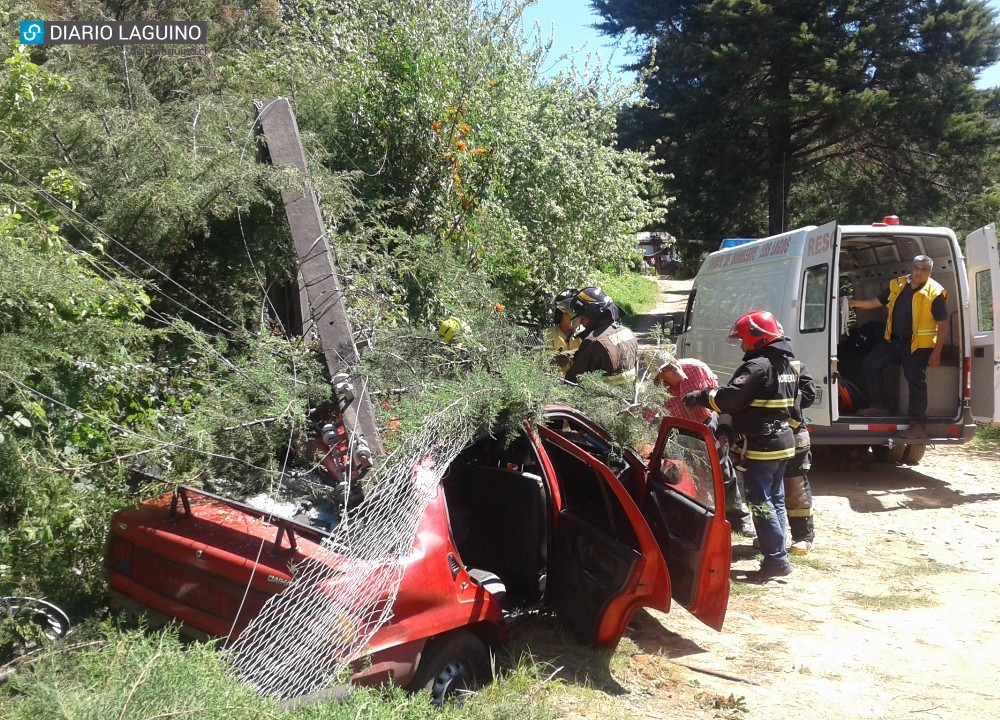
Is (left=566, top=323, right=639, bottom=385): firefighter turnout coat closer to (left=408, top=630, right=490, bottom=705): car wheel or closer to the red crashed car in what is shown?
the red crashed car

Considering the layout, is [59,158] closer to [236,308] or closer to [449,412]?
[236,308]

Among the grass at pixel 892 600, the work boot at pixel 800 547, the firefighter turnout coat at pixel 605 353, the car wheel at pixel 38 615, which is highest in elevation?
the firefighter turnout coat at pixel 605 353

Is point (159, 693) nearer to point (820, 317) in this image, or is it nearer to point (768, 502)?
point (768, 502)

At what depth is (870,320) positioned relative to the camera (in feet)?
32.5

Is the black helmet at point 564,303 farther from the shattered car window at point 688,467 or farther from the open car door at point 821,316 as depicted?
the shattered car window at point 688,467

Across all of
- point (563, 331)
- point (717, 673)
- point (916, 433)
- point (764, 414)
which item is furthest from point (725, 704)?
point (916, 433)

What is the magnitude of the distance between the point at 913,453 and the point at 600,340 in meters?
4.90

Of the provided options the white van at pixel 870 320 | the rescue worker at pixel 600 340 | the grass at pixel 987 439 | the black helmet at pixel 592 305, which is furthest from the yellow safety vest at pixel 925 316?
the black helmet at pixel 592 305

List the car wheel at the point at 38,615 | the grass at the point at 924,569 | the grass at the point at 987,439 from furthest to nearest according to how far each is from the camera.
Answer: the grass at the point at 987,439
the grass at the point at 924,569
the car wheel at the point at 38,615

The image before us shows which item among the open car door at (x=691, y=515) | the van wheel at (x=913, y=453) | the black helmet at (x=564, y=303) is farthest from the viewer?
the van wheel at (x=913, y=453)

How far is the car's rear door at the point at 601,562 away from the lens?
4430mm

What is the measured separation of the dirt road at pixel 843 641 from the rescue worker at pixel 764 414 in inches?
14.1

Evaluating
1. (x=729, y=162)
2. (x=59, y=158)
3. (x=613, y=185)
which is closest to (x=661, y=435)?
(x=59, y=158)

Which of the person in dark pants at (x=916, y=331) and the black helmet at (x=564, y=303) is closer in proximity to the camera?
the black helmet at (x=564, y=303)
